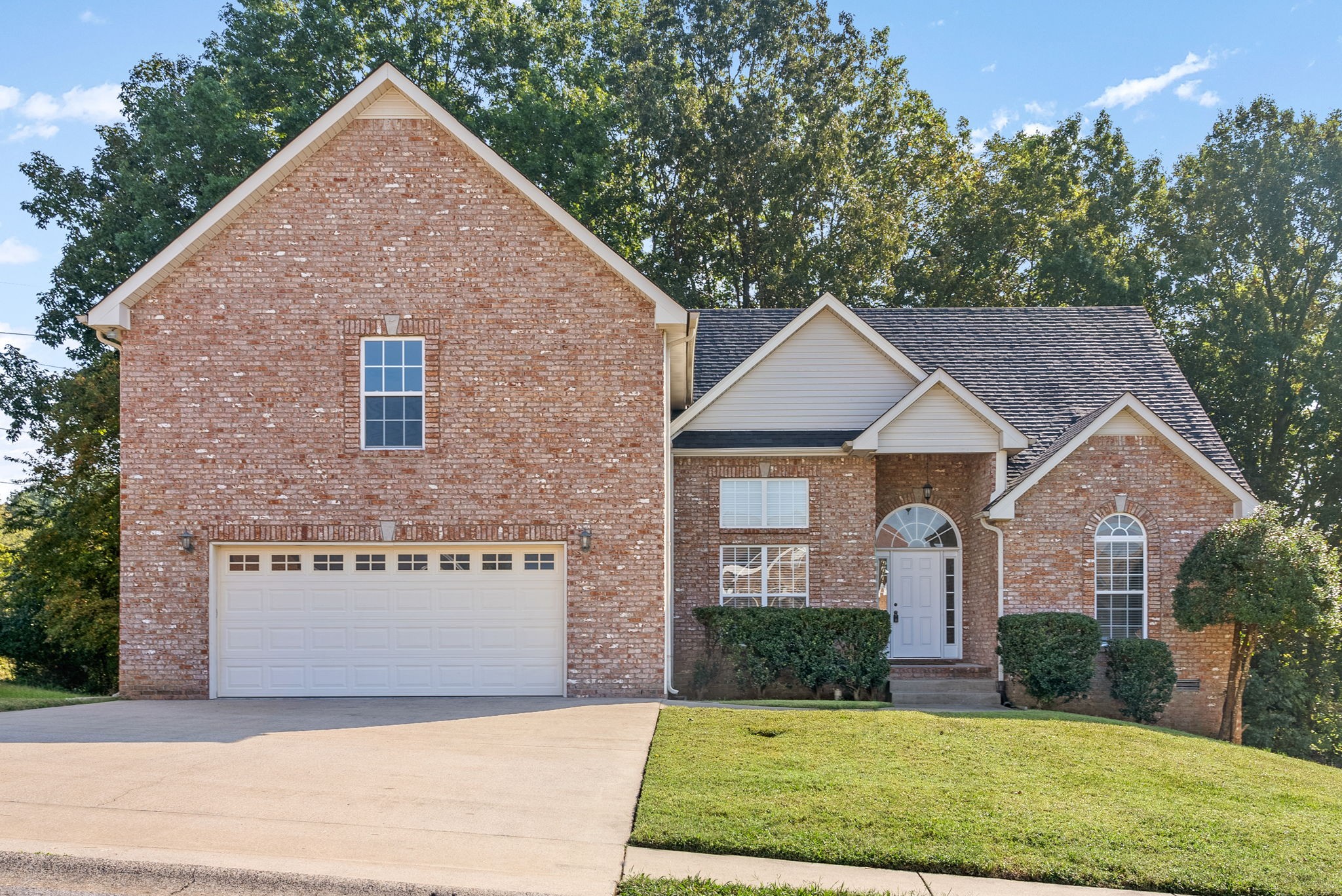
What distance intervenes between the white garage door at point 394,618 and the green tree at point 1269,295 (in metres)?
20.9

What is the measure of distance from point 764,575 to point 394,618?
20.9 feet

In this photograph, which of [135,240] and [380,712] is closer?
[380,712]

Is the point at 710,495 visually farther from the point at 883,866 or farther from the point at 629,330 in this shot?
the point at 883,866

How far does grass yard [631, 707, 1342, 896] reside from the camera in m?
7.31

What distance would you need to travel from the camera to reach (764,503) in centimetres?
1841

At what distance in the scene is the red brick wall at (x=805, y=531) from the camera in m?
18.2

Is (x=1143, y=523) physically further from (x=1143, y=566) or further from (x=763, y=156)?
(x=763, y=156)

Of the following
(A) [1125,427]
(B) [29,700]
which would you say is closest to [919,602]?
(A) [1125,427]

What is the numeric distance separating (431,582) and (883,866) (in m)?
9.33

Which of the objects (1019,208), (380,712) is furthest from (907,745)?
(1019,208)

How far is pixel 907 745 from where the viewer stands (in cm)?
1140

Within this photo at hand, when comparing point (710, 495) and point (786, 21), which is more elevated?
point (786, 21)

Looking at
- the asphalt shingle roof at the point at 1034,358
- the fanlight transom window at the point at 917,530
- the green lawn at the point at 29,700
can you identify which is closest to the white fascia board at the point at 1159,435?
the asphalt shingle roof at the point at 1034,358

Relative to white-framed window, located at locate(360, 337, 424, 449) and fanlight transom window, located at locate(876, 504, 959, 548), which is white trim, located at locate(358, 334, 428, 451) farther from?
fanlight transom window, located at locate(876, 504, 959, 548)
